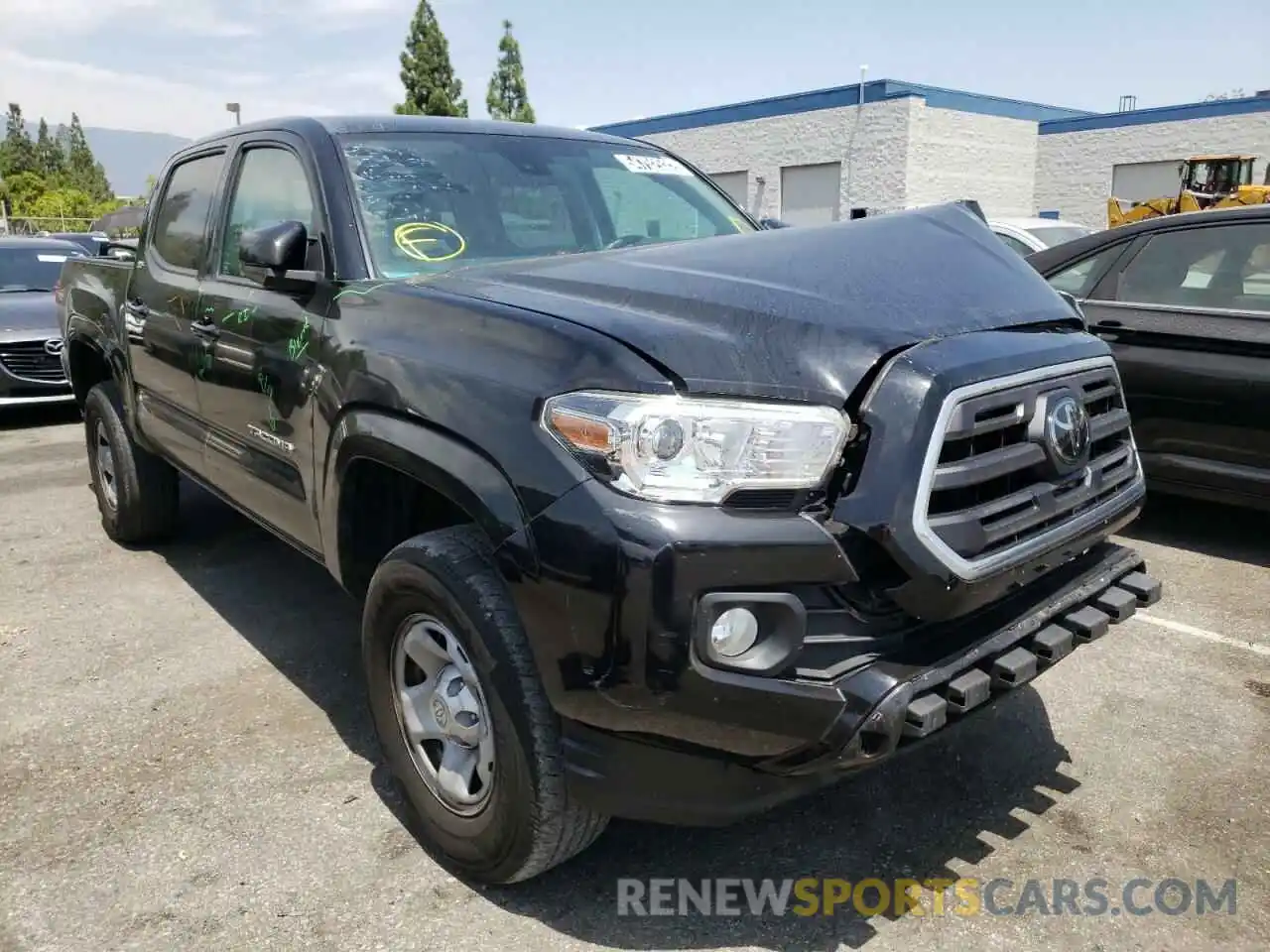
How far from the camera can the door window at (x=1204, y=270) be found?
4.93 metres

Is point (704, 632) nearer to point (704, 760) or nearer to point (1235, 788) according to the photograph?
point (704, 760)

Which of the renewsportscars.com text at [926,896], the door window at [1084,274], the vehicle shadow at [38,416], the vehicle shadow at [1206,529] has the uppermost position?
the door window at [1084,274]

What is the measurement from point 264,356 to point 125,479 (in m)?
2.29

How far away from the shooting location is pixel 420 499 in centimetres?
281

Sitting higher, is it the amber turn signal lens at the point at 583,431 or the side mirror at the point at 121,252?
the side mirror at the point at 121,252

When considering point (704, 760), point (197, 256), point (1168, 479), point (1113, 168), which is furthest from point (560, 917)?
point (1113, 168)

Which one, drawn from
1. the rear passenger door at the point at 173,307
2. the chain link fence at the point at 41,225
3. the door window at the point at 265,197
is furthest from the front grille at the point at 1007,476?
the chain link fence at the point at 41,225

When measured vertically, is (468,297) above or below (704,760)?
above

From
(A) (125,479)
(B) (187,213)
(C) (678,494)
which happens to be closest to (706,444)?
(C) (678,494)

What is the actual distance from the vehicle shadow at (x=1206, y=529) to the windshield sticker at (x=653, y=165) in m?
3.09

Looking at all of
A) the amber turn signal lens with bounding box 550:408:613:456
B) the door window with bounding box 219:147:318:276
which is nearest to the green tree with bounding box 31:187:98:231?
the door window with bounding box 219:147:318:276

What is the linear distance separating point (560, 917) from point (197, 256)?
9.63 ft

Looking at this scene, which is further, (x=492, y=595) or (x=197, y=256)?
(x=197, y=256)

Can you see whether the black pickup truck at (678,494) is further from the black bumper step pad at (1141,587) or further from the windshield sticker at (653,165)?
the windshield sticker at (653,165)
